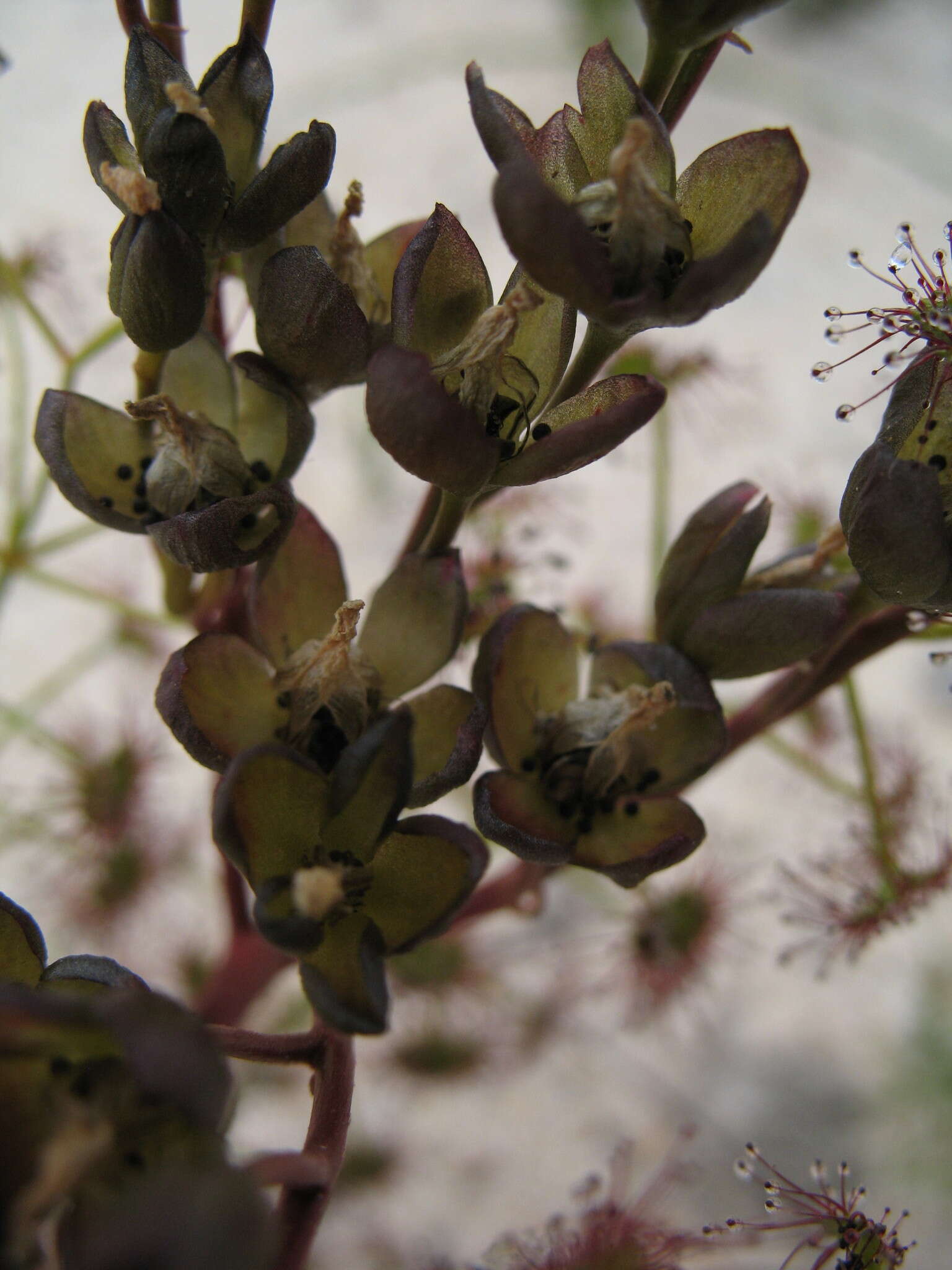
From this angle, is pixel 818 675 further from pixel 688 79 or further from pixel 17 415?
pixel 17 415

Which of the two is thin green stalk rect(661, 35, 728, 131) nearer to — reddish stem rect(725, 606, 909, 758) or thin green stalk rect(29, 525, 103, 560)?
reddish stem rect(725, 606, 909, 758)

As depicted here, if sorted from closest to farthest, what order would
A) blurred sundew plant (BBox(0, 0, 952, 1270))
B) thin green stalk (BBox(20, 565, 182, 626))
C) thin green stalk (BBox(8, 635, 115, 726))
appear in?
blurred sundew plant (BBox(0, 0, 952, 1270)), thin green stalk (BBox(20, 565, 182, 626)), thin green stalk (BBox(8, 635, 115, 726))

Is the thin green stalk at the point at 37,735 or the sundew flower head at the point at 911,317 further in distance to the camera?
the thin green stalk at the point at 37,735

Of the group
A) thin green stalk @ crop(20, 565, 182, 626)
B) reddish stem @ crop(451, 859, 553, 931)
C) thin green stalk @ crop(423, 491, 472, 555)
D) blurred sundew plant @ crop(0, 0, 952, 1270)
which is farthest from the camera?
thin green stalk @ crop(20, 565, 182, 626)

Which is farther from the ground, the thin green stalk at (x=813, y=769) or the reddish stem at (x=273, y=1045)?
the reddish stem at (x=273, y=1045)

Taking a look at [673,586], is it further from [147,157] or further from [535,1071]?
[535,1071]

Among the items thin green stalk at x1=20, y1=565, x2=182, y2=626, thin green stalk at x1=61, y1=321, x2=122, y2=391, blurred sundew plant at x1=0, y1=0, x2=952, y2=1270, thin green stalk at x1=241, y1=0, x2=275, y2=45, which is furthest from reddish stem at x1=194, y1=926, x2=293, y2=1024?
thin green stalk at x1=241, y1=0, x2=275, y2=45

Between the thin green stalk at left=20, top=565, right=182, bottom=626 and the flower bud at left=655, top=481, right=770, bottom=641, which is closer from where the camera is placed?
the flower bud at left=655, top=481, right=770, bottom=641

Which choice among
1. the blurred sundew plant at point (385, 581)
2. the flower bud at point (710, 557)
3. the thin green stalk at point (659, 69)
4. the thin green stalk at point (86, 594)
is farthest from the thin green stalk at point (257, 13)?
the thin green stalk at point (86, 594)

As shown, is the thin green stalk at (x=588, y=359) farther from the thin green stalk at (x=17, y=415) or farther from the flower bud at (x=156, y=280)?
the thin green stalk at (x=17, y=415)
